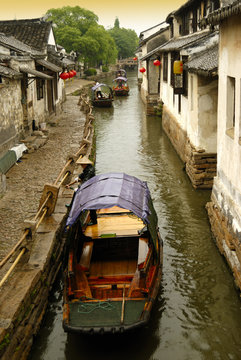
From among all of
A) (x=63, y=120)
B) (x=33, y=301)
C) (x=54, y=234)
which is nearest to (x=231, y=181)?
(x=54, y=234)

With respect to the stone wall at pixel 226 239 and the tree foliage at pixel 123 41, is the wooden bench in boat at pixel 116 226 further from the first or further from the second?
the tree foliage at pixel 123 41

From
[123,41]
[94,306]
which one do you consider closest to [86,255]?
[94,306]

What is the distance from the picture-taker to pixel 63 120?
2692 cm

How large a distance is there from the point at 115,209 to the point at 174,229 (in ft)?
6.62

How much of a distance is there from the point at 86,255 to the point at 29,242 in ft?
5.52

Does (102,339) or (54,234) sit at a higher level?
(54,234)

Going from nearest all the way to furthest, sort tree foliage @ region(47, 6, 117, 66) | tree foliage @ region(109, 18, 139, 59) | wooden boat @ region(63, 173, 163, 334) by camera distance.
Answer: wooden boat @ region(63, 173, 163, 334) < tree foliage @ region(47, 6, 117, 66) < tree foliage @ region(109, 18, 139, 59)

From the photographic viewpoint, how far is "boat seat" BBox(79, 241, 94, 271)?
9.10 metres

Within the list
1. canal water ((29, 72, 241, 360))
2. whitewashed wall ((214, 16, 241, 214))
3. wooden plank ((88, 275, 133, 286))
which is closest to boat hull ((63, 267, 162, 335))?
canal water ((29, 72, 241, 360))

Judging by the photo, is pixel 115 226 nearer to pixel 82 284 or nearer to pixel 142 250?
pixel 142 250

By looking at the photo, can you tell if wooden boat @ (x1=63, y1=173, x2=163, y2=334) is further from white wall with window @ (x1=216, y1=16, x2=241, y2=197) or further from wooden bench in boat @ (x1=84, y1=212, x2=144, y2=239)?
white wall with window @ (x1=216, y1=16, x2=241, y2=197)

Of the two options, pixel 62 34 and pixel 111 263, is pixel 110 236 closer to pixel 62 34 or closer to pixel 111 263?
pixel 111 263

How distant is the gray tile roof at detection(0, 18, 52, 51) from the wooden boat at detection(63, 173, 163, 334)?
59.8ft

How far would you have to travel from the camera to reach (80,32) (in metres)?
57.3
